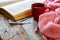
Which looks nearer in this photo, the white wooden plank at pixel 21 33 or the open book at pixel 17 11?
the white wooden plank at pixel 21 33

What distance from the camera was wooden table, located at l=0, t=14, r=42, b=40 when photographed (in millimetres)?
634

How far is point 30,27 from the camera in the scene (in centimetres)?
71

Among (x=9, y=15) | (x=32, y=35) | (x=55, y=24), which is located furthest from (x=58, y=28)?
(x=9, y=15)

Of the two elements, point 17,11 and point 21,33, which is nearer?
point 21,33

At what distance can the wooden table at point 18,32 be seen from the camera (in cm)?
63

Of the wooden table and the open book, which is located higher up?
the open book

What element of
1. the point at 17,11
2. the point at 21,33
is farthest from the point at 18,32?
the point at 17,11

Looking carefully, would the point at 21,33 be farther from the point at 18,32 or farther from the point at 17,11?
the point at 17,11

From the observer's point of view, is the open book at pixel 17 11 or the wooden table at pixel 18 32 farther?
the open book at pixel 17 11

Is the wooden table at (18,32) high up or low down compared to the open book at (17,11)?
down

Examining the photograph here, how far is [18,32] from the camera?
26.7 inches

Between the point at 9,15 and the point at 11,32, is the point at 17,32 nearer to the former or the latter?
the point at 11,32

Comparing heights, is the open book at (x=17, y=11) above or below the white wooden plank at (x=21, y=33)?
above

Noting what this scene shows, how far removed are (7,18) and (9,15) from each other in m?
0.02
